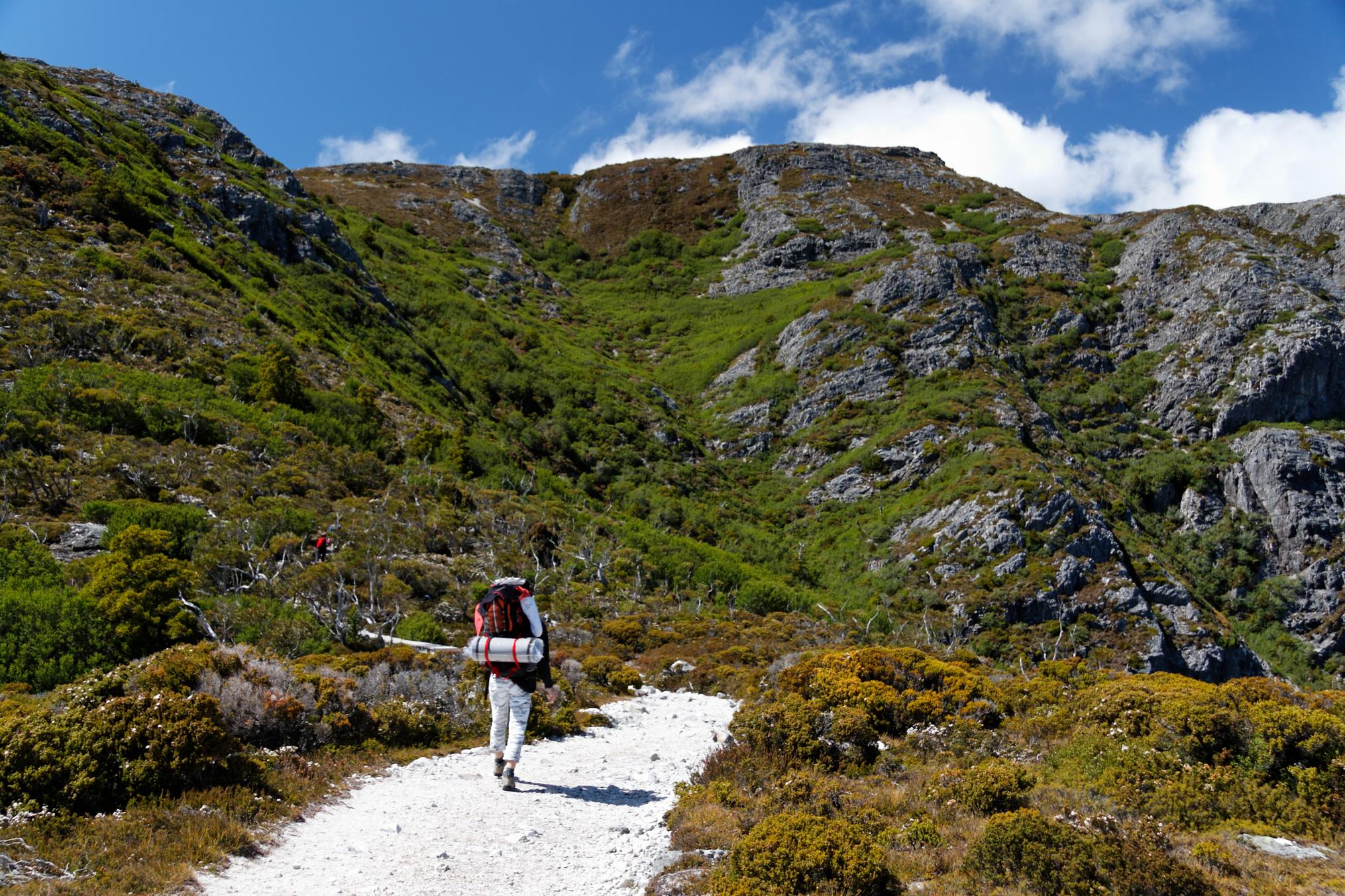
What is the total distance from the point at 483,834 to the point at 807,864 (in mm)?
3279

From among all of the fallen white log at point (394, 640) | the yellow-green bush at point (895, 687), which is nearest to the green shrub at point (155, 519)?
the fallen white log at point (394, 640)

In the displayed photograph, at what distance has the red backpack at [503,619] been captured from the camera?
27.4ft

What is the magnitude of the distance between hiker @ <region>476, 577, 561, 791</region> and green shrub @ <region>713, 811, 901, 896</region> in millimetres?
3489

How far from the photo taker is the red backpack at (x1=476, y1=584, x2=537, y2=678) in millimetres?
8344

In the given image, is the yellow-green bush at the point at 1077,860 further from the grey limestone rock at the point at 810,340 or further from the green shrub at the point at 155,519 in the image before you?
the grey limestone rock at the point at 810,340

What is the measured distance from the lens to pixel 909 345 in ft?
206

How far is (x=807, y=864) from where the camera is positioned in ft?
17.0

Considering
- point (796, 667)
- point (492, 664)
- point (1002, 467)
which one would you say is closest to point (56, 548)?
point (492, 664)

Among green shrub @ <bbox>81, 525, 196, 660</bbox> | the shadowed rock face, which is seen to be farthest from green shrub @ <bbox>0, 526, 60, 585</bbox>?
the shadowed rock face

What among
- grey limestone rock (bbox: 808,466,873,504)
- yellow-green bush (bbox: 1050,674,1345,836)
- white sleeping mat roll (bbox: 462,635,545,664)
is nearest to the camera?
yellow-green bush (bbox: 1050,674,1345,836)

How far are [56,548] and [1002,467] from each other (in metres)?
47.0

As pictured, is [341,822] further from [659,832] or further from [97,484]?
[97,484]

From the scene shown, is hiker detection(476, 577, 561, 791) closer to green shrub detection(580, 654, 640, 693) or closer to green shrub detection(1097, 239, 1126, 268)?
green shrub detection(580, 654, 640, 693)

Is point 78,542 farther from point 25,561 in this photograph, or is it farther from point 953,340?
point 953,340
